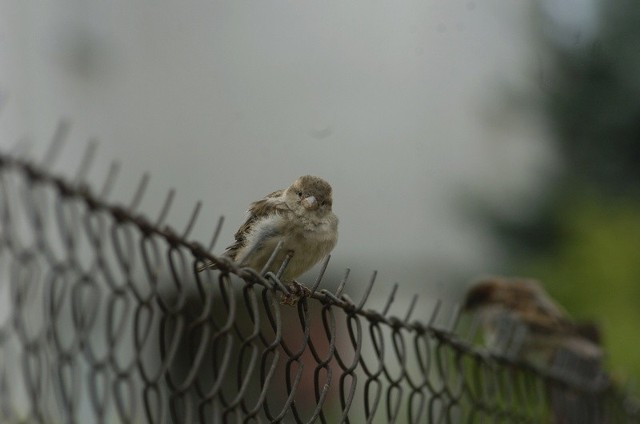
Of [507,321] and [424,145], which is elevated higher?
[424,145]

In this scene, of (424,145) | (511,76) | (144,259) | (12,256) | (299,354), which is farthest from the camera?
(511,76)

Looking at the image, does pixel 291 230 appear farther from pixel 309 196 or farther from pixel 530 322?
pixel 530 322

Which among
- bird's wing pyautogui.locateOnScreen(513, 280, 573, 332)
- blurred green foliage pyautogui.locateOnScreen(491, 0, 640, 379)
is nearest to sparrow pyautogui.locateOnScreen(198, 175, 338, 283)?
bird's wing pyautogui.locateOnScreen(513, 280, 573, 332)

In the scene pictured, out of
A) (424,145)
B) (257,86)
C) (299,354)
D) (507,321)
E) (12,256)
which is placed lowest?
(12,256)

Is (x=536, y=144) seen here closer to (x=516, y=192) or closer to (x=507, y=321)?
(x=516, y=192)

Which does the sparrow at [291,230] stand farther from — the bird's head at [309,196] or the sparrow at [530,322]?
the sparrow at [530,322]

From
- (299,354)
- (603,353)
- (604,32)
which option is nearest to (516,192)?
(604,32)

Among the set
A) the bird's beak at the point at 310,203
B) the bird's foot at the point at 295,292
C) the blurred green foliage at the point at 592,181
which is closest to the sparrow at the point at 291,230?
the bird's beak at the point at 310,203

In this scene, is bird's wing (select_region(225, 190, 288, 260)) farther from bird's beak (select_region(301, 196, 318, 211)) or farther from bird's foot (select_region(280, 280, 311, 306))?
bird's foot (select_region(280, 280, 311, 306))
